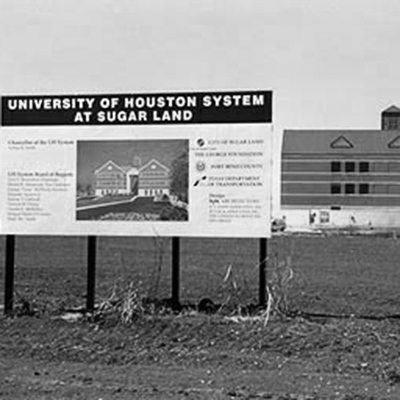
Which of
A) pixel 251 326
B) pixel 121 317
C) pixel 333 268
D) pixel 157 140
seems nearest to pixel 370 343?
pixel 251 326

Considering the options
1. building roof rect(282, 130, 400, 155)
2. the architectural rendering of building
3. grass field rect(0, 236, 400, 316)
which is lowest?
grass field rect(0, 236, 400, 316)

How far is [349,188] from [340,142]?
858cm

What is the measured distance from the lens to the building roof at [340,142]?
124 m

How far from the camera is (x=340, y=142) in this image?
126 meters

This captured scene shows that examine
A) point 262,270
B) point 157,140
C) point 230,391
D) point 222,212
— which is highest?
point 157,140

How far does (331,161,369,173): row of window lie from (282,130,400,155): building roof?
1659mm

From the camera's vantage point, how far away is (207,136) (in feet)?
43.2

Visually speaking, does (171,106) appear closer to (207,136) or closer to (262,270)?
(207,136)

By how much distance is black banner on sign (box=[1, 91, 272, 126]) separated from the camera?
42.7 feet

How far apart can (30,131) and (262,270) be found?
3.97 metres

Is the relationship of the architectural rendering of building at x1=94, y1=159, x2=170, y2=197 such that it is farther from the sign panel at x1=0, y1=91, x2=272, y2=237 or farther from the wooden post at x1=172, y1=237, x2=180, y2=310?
the wooden post at x1=172, y1=237, x2=180, y2=310

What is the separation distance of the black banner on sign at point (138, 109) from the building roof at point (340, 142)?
11000cm

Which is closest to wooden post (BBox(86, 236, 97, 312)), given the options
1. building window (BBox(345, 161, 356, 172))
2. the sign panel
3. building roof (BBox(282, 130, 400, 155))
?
the sign panel

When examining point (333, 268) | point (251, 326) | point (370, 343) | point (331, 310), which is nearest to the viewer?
point (370, 343)
